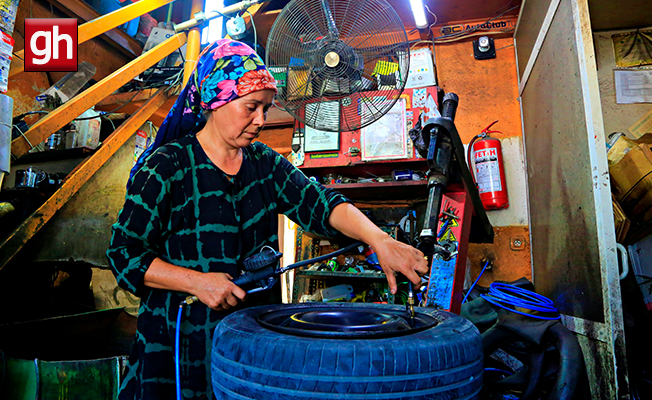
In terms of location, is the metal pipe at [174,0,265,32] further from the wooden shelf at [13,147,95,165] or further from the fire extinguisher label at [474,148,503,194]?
the fire extinguisher label at [474,148,503,194]

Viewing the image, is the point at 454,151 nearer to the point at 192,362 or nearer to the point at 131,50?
the point at 192,362

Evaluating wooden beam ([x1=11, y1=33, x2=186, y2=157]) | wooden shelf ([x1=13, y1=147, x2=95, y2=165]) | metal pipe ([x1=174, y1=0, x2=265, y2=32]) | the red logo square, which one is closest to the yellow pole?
metal pipe ([x1=174, y1=0, x2=265, y2=32])

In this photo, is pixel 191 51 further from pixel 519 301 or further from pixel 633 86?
pixel 633 86

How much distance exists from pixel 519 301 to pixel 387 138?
4.91 ft

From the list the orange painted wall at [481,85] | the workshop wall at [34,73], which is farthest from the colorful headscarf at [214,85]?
the workshop wall at [34,73]

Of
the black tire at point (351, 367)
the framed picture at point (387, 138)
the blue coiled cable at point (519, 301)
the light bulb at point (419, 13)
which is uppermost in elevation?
the light bulb at point (419, 13)

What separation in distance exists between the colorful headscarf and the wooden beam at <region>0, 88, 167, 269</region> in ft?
5.48

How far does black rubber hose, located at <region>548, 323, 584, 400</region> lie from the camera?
1.47 meters

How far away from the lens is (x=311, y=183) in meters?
1.40

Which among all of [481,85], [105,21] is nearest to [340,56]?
[481,85]

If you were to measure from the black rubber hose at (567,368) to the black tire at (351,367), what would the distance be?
0.99m

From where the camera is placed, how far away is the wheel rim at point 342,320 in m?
0.88

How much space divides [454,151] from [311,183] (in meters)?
0.85

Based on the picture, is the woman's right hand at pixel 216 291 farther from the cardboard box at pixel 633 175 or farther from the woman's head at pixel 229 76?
the cardboard box at pixel 633 175
